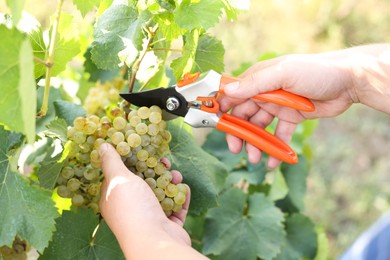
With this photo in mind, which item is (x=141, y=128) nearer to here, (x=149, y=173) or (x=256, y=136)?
(x=149, y=173)

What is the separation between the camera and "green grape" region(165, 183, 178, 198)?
105cm

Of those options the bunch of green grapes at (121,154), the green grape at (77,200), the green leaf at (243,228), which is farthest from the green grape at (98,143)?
the green leaf at (243,228)

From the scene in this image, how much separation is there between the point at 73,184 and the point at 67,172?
25 mm

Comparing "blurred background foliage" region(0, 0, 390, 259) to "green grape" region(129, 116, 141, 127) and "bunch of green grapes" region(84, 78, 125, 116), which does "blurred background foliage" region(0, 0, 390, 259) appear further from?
"green grape" region(129, 116, 141, 127)

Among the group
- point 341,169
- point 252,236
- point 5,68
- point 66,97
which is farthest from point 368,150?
point 5,68

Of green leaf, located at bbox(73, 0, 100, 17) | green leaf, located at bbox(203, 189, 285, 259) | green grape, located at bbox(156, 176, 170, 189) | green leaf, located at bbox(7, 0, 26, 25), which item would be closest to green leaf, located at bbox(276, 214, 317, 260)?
green leaf, located at bbox(203, 189, 285, 259)

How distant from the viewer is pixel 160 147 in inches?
43.8

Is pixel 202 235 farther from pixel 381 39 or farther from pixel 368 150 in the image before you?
pixel 381 39

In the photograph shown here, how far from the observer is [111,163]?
99cm

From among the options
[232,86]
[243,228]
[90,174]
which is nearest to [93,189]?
[90,174]

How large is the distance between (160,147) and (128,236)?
21cm

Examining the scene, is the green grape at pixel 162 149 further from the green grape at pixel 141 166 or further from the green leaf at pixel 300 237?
the green leaf at pixel 300 237

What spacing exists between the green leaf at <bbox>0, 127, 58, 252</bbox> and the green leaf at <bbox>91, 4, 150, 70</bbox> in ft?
0.84

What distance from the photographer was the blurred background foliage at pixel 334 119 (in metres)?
2.86
